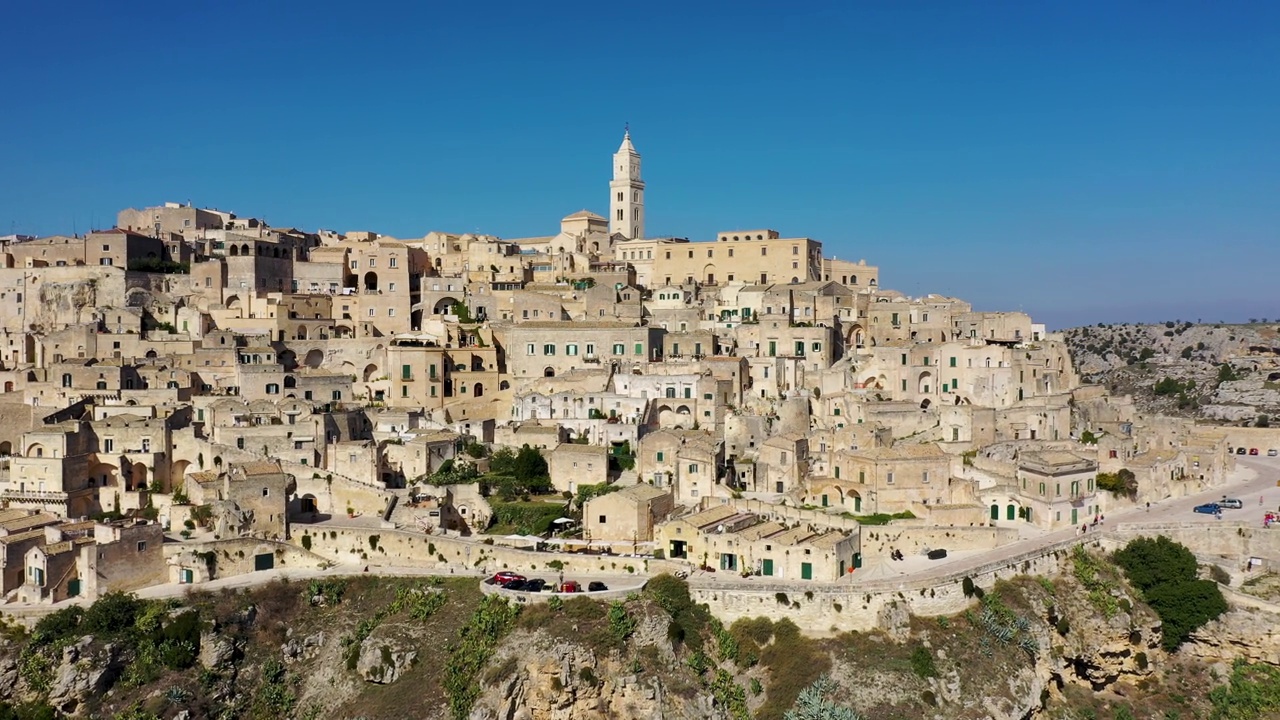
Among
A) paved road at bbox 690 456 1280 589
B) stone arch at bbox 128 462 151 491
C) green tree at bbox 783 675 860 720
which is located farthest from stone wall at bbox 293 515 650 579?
stone arch at bbox 128 462 151 491

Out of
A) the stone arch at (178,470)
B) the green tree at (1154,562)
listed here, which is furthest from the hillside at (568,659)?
→ the stone arch at (178,470)

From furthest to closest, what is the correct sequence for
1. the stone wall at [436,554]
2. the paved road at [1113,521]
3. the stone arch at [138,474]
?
1. the stone arch at [138,474]
2. the stone wall at [436,554]
3. the paved road at [1113,521]

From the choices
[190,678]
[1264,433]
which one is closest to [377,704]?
[190,678]

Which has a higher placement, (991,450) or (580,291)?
(580,291)

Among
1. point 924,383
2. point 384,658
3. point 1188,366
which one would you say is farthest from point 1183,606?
point 1188,366

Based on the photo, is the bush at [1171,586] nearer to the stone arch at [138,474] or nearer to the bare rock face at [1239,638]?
the bare rock face at [1239,638]

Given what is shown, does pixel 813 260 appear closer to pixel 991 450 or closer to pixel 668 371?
pixel 668 371

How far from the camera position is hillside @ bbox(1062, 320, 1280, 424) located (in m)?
78.6

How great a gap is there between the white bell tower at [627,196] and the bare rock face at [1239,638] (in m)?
55.1

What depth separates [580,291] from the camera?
2402 inches

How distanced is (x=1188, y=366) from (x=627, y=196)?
51189mm

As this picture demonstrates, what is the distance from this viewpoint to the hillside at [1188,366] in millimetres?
78625

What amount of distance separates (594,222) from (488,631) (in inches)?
1957

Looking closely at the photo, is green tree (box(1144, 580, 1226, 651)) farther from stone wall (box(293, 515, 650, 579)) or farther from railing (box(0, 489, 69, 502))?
railing (box(0, 489, 69, 502))
